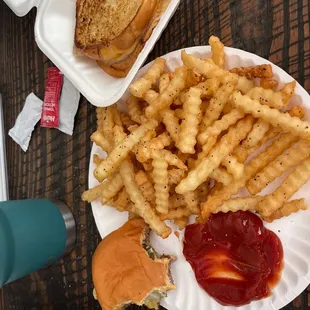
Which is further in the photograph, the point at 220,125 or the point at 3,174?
the point at 3,174

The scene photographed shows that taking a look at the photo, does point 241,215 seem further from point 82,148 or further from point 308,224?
point 82,148

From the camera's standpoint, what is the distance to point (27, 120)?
2.05m

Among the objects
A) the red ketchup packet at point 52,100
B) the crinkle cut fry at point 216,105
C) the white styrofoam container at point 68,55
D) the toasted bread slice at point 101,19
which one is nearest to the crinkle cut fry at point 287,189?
the crinkle cut fry at point 216,105

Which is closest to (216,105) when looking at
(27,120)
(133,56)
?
(133,56)

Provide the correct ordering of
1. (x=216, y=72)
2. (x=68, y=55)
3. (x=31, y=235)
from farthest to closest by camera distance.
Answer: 1. (x=31, y=235)
2. (x=68, y=55)
3. (x=216, y=72)

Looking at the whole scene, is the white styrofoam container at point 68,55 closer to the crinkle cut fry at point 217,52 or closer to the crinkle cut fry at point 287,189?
the crinkle cut fry at point 217,52

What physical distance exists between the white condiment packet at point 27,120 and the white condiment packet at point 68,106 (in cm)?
16

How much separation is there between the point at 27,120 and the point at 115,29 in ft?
2.63

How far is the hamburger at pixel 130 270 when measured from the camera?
1.41 metres

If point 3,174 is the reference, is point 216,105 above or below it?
above

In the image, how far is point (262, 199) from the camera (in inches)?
46.9

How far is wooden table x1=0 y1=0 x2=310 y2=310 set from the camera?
134 cm

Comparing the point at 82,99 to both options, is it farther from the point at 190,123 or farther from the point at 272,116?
the point at 272,116

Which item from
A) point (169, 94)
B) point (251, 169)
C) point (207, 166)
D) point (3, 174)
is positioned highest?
point (169, 94)
